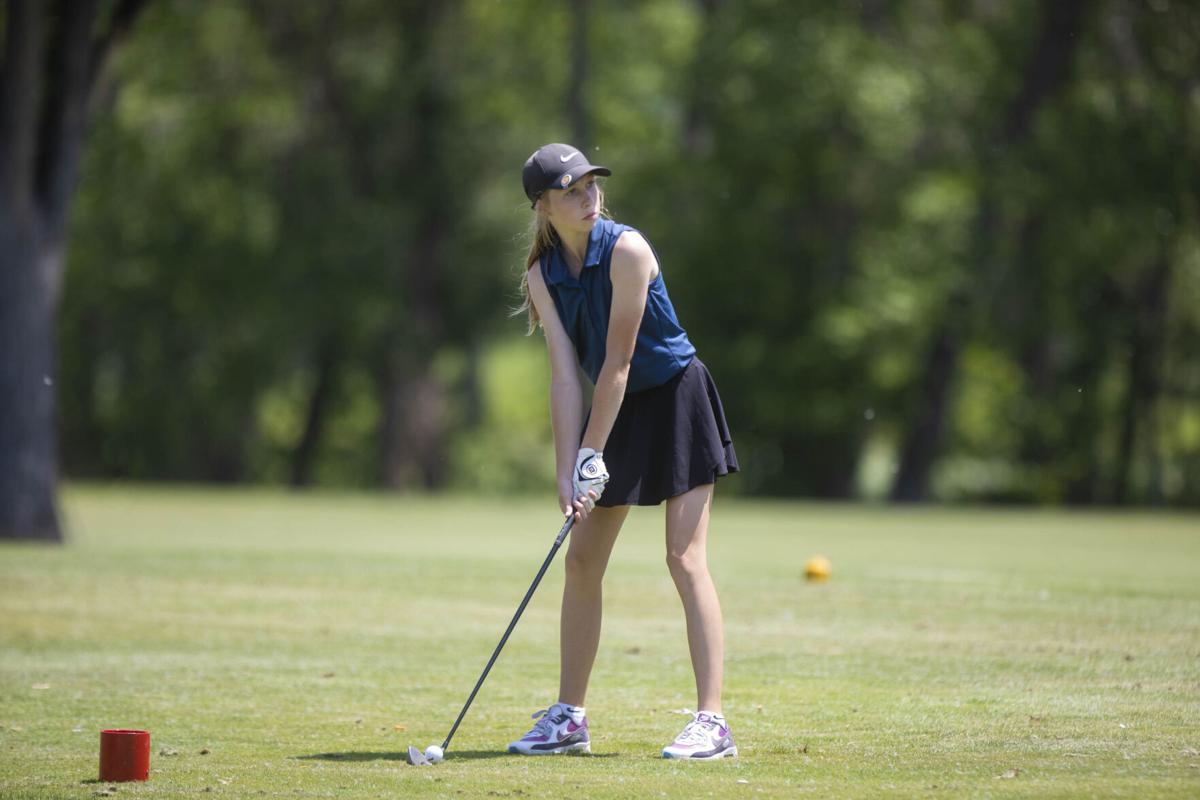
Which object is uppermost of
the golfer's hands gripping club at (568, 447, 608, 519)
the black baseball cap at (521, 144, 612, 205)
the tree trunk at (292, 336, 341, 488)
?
the black baseball cap at (521, 144, 612, 205)

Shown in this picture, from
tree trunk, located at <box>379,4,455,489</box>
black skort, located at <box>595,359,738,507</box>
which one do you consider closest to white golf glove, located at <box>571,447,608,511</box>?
black skort, located at <box>595,359,738,507</box>

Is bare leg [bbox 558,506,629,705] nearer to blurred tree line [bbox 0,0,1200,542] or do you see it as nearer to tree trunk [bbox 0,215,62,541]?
tree trunk [bbox 0,215,62,541]

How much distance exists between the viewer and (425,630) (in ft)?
33.3

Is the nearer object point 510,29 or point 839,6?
point 839,6

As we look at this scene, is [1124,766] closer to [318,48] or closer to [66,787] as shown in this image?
[66,787]

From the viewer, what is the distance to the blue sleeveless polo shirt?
20.5 feet

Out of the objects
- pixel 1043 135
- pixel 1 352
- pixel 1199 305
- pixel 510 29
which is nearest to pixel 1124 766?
pixel 1 352

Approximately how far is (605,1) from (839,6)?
808 centimetres

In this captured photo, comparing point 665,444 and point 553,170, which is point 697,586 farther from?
point 553,170

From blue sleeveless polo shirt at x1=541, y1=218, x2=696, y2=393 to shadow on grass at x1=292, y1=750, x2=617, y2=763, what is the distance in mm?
1371

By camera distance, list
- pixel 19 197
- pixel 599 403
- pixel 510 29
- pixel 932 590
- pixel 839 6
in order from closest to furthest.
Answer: pixel 599 403 < pixel 932 590 < pixel 19 197 < pixel 839 6 < pixel 510 29

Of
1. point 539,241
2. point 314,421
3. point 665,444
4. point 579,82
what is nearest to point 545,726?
point 665,444

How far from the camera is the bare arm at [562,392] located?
6.22 metres

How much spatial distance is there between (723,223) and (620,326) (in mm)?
30332
